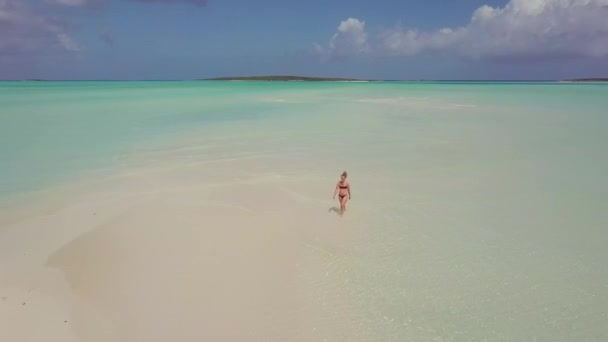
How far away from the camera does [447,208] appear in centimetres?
682

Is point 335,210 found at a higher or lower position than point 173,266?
higher

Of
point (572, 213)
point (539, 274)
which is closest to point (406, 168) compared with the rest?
point (572, 213)

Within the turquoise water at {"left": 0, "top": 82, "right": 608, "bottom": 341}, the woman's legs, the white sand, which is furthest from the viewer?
the woman's legs

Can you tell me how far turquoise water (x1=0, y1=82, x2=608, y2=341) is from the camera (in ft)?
13.2

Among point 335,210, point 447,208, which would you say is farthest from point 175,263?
point 447,208

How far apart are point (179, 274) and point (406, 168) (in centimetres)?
625

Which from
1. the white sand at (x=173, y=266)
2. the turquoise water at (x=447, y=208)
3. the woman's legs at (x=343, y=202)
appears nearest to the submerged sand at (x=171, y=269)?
the white sand at (x=173, y=266)

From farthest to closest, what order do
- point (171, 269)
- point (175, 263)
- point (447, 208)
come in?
point (447, 208) < point (175, 263) < point (171, 269)

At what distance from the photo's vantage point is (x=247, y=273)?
475 cm

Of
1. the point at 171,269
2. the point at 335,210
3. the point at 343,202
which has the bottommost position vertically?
the point at 171,269

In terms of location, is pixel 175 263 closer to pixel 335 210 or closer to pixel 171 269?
pixel 171 269

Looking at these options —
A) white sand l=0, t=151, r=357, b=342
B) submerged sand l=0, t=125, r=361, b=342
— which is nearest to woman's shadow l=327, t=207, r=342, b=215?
submerged sand l=0, t=125, r=361, b=342

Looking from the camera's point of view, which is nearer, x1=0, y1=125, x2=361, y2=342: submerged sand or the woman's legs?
x1=0, y1=125, x2=361, y2=342: submerged sand

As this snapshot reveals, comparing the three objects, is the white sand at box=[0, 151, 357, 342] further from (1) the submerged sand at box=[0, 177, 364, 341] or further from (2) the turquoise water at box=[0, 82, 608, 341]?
(2) the turquoise water at box=[0, 82, 608, 341]
